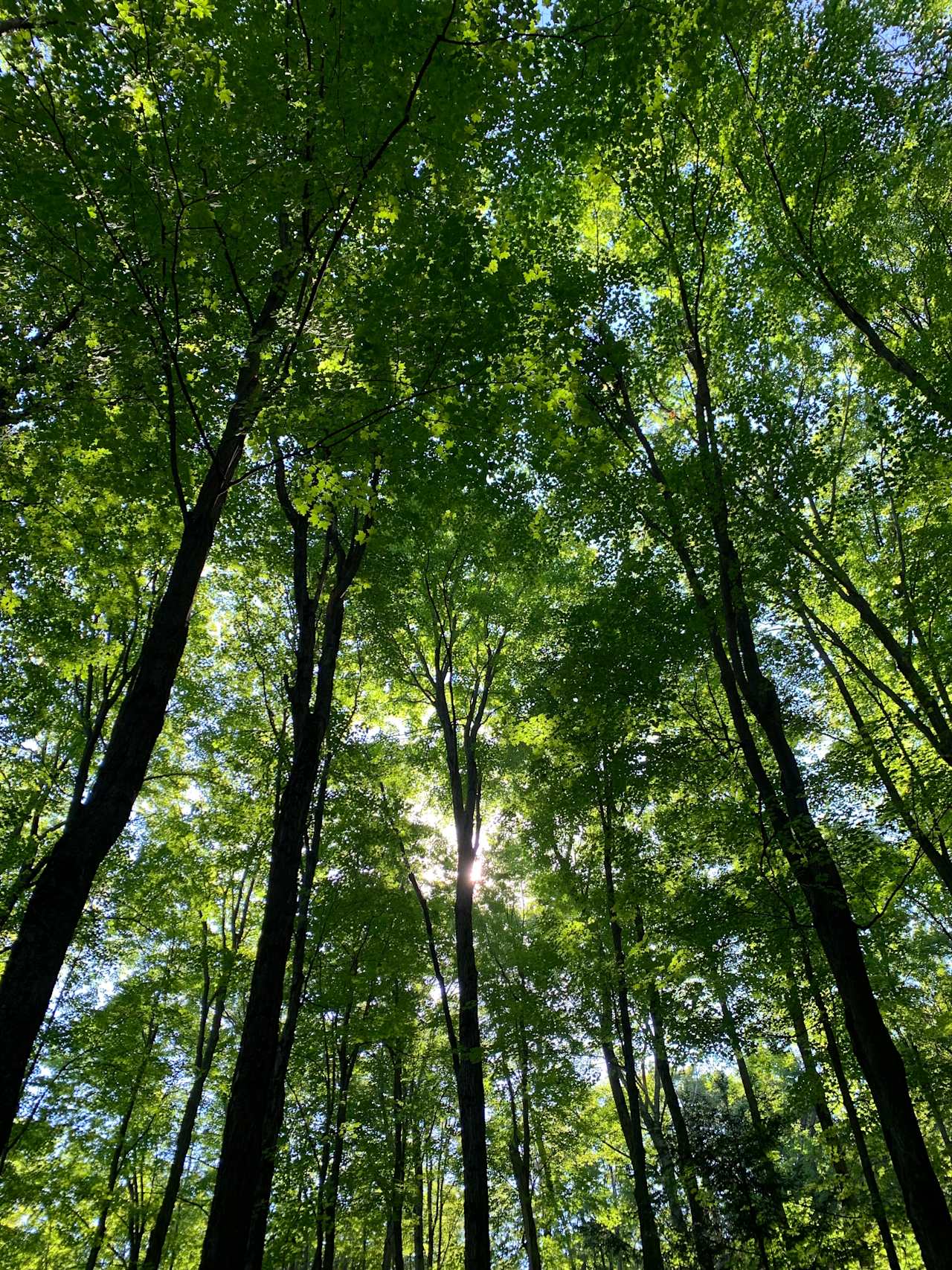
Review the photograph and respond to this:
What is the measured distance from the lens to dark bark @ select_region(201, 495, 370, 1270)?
4.96 m

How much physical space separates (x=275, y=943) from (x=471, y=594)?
29.2 ft

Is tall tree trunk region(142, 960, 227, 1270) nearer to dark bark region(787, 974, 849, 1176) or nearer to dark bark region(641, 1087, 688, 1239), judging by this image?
dark bark region(641, 1087, 688, 1239)

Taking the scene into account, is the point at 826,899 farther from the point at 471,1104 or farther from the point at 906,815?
the point at 471,1104

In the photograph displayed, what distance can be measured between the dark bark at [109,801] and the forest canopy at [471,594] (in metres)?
0.03

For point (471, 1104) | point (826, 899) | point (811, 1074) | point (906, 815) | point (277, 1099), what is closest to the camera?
point (826, 899)

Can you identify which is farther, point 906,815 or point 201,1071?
point 201,1071

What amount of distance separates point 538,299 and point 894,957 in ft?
45.2

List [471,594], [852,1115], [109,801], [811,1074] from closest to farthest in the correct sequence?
1. [109,801]
2. [852,1115]
3. [811,1074]
4. [471,594]

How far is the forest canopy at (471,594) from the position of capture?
5.38m

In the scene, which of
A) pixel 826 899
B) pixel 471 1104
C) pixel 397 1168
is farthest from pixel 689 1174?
pixel 397 1168

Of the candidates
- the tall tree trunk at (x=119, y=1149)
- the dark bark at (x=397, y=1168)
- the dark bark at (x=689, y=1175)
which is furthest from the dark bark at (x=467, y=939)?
the tall tree trunk at (x=119, y=1149)

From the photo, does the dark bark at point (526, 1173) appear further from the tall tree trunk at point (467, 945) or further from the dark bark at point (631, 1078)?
the tall tree trunk at point (467, 945)

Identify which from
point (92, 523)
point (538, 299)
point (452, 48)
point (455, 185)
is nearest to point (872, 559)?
point (538, 299)

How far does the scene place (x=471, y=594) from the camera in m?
14.0
